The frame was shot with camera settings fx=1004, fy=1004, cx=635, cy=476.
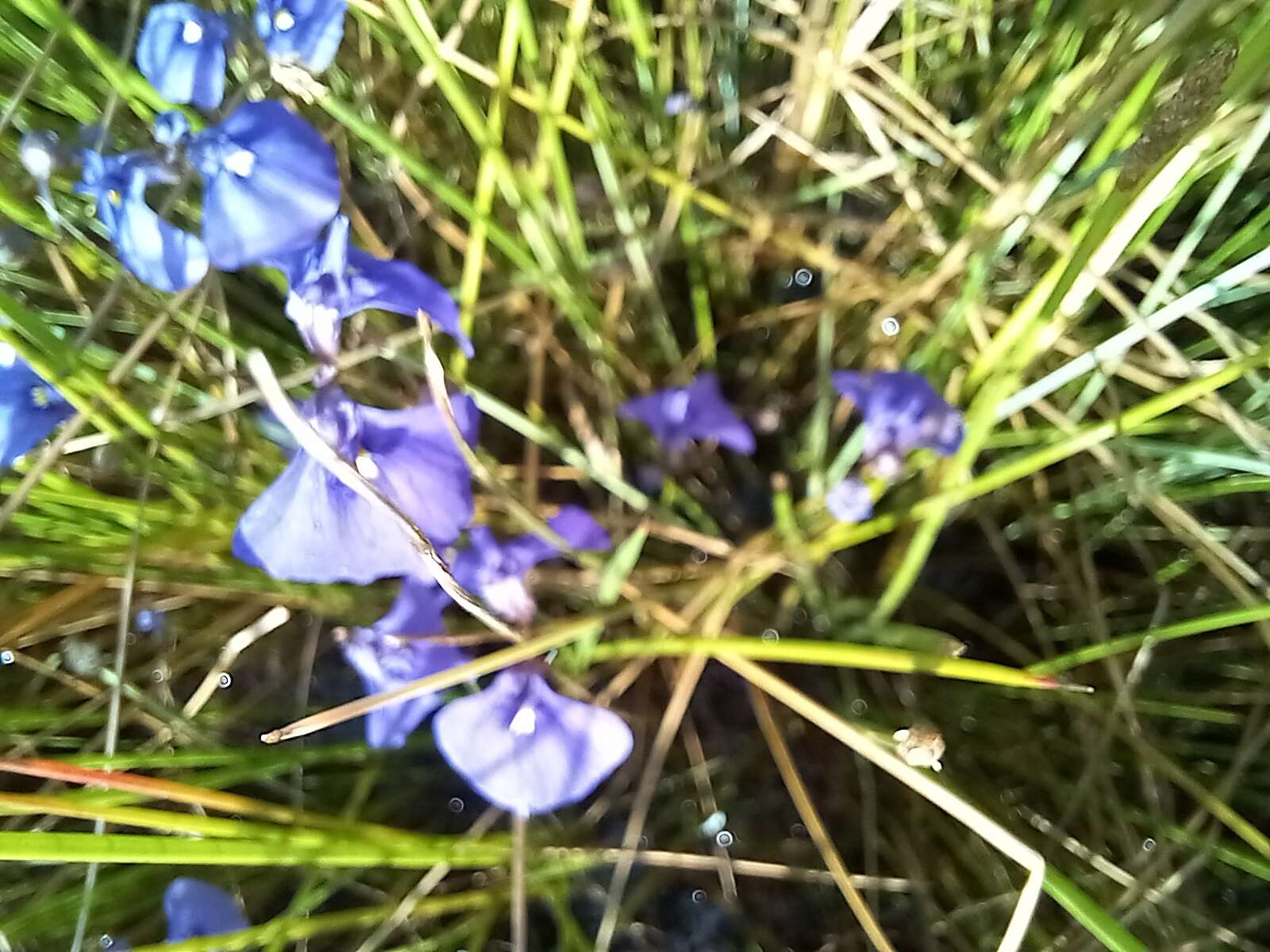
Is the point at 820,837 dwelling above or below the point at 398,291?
below

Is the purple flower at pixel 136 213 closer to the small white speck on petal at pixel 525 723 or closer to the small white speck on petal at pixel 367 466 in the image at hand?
the small white speck on petal at pixel 367 466

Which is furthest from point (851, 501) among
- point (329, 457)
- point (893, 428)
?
point (329, 457)

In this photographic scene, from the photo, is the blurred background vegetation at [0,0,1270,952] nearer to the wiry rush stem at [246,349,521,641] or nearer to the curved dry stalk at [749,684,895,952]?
the curved dry stalk at [749,684,895,952]

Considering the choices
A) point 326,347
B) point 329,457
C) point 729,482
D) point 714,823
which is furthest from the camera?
point 729,482

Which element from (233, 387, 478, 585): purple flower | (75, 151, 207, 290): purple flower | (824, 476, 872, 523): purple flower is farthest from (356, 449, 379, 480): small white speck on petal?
(824, 476, 872, 523): purple flower

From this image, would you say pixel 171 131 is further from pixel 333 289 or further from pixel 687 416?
pixel 687 416

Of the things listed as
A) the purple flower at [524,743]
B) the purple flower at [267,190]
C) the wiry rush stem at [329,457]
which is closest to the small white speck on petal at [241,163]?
the purple flower at [267,190]
